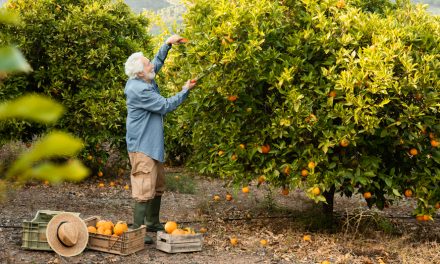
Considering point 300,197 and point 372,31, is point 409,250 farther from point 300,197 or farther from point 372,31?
point 300,197

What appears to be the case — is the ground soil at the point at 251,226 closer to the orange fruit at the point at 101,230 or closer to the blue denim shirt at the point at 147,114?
the orange fruit at the point at 101,230

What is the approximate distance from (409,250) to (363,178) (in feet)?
3.05

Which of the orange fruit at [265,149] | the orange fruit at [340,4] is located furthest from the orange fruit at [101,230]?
the orange fruit at [340,4]

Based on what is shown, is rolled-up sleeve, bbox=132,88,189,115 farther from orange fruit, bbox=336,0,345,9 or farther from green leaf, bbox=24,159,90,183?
green leaf, bbox=24,159,90,183

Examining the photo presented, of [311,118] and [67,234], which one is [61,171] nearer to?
[67,234]

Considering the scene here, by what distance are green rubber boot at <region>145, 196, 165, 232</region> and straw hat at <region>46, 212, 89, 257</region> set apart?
1.03 meters

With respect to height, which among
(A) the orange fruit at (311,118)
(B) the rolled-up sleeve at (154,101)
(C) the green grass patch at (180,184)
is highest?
(B) the rolled-up sleeve at (154,101)

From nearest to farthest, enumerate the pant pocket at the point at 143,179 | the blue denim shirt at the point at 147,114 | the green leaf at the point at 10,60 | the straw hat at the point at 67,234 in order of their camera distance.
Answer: the green leaf at the point at 10,60, the straw hat at the point at 67,234, the blue denim shirt at the point at 147,114, the pant pocket at the point at 143,179

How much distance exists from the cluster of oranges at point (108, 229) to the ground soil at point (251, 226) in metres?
0.20

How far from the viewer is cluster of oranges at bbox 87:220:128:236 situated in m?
5.36

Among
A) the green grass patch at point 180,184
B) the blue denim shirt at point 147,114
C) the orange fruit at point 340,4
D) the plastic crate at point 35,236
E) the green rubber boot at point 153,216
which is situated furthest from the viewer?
the green grass patch at point 180,184

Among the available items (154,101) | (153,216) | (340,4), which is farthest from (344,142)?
(153,216)

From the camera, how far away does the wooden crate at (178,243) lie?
17.9 ft

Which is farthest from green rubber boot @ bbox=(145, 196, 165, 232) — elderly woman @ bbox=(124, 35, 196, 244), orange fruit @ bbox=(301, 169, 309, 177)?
orange fruit @ bbox=(301, 169, 309, 177)
